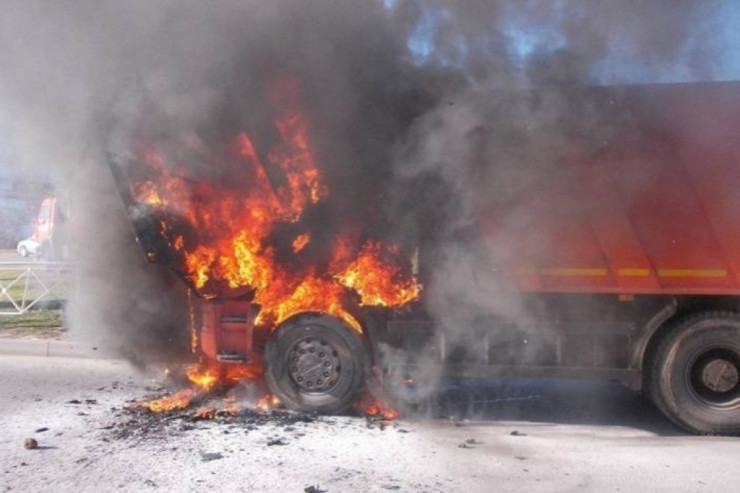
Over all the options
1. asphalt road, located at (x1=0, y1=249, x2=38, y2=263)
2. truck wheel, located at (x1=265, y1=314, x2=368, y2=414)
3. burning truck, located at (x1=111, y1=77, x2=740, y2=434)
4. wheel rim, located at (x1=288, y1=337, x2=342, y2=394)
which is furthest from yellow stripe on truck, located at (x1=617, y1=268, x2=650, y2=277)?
asphalt road, located at (x1=0, y1=249, x2=38, y2=263)

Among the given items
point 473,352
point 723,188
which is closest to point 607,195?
point 723,188

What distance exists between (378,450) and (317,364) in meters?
1.11

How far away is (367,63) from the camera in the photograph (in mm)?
6133

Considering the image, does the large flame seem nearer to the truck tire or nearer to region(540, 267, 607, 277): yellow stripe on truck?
region(540, 267, 607, 277): yellow stripe on truck

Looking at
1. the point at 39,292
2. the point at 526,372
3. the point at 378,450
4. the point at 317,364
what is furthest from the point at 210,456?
the point at 39,292

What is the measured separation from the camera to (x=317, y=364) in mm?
5500

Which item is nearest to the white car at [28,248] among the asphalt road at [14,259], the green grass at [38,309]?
the asphalt road at [14,259]

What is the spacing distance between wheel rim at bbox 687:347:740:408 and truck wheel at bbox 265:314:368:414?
111 inches

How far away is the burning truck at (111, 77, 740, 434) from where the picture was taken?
509 cm

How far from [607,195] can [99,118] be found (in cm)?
485

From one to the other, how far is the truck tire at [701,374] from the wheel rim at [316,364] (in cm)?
278

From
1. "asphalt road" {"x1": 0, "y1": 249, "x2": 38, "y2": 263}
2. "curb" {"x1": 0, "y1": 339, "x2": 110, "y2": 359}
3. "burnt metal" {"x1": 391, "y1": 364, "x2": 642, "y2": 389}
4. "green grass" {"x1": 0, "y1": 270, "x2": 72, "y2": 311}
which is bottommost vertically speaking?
"curb" {"x1": 0, "y1": 339, "x2": 110, "y2": 359}

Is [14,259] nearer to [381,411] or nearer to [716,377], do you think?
[381,411]

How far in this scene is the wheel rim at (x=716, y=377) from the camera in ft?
16.8
